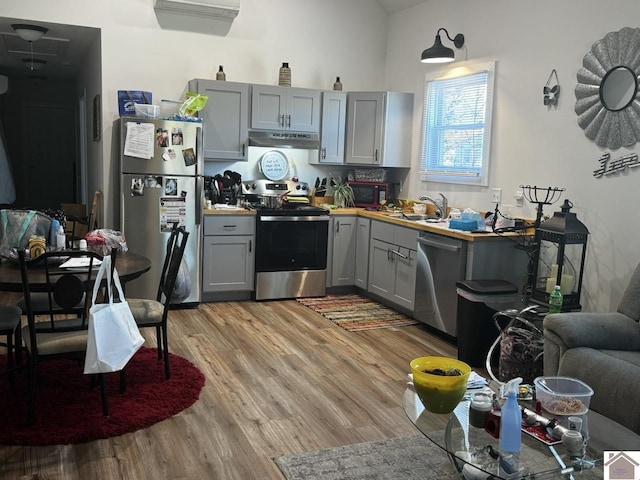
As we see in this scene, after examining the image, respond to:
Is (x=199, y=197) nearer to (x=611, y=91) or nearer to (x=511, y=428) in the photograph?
(x=611, y=91)

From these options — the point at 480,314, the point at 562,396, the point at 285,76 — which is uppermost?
the point at 285,76

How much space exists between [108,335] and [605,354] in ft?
7.76

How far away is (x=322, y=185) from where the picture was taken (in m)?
6.30

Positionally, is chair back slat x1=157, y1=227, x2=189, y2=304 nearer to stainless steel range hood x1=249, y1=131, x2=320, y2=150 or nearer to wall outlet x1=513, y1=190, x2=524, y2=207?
stainless steel range hood x1=249, y1=131, x2=320, y2=150

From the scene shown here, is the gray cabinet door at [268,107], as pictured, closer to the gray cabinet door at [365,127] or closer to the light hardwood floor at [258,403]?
the gray cabinet door at [365,127]

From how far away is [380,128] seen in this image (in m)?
5.93

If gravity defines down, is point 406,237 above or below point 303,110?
below

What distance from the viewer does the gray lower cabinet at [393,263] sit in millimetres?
4988

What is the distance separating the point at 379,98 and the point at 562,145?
6.91 feet

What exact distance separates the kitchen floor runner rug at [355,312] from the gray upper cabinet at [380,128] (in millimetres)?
1381

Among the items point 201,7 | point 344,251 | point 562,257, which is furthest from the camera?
point 344,251

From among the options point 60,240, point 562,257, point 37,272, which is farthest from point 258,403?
point 562,257

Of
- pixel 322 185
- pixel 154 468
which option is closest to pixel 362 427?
pixel 154 468

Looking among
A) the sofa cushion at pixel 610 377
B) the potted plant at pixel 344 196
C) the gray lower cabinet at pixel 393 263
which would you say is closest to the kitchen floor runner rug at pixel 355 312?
the gray lower cabinet at pixel 393 263
